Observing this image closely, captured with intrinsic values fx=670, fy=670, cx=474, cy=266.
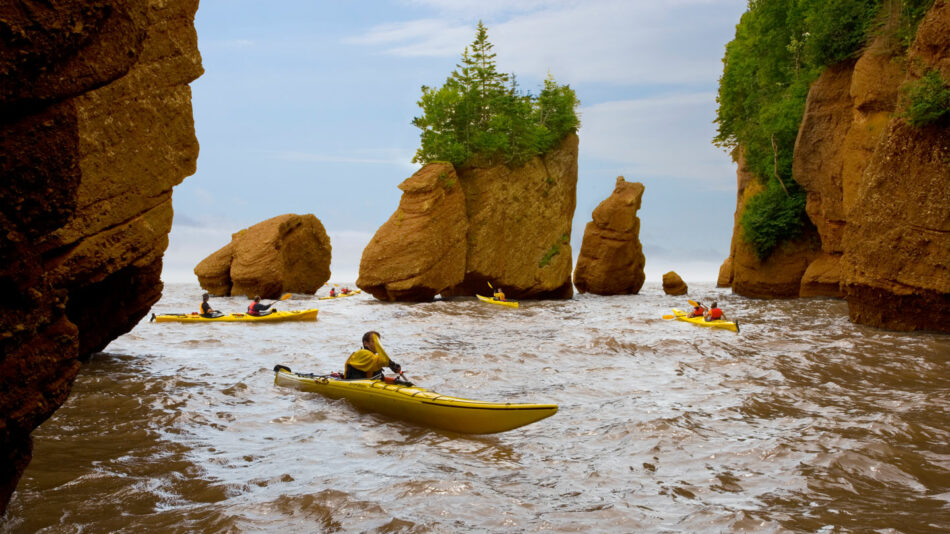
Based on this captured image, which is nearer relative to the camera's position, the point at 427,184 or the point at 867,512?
the point at 867,512

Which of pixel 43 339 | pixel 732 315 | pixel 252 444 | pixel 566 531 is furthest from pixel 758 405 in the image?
pixel 732 315

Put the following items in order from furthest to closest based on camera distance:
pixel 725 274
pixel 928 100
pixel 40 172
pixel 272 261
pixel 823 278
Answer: pixel 725 274 < pixel 272 261 < pixel 823 278 < pixel 928 100 < pixel 40 172

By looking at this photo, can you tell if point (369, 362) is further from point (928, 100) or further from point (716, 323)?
point (928, 100)

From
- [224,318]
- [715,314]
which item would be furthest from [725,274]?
[224,318]

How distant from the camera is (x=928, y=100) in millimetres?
14828

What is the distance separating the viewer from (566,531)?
5.21 meters

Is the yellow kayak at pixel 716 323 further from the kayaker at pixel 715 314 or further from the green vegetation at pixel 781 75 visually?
the green vegetation at pixel 781 75

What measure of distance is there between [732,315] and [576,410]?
49.5 feet

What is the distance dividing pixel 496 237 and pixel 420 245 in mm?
5480

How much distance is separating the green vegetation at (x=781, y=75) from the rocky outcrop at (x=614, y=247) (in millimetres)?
6626

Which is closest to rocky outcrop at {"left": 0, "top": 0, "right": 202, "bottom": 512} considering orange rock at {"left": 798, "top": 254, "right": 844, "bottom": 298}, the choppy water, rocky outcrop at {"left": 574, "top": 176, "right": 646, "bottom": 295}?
the choppy water

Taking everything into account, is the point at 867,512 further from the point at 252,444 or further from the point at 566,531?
the point at 252,444

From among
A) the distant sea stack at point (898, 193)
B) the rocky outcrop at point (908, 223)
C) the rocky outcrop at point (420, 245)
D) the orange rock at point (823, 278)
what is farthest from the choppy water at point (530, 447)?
the rocky outcrop at point (420, 245)

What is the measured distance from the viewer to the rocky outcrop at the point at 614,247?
36938 millimetres
